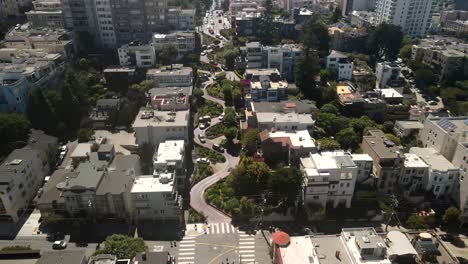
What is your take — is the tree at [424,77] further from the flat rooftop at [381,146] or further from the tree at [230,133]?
the tree at [230,133]

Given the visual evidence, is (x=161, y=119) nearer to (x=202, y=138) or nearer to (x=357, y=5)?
(x=202, y=138)

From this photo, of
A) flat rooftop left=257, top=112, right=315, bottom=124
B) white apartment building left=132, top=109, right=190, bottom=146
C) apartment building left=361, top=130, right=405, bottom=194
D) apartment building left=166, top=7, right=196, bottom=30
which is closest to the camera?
apartment building left=361, top=130, right=405, bottom=194

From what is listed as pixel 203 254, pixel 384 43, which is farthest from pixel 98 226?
pixel 384 43

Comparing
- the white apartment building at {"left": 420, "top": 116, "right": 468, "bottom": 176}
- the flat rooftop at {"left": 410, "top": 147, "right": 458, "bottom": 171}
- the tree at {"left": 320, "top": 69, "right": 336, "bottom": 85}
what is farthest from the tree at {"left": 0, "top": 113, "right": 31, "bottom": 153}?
the white apartment building at {"left": 420, "top": 116, "right": 468, "bottom": 176}

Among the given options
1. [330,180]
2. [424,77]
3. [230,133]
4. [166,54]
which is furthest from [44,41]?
[424,77]

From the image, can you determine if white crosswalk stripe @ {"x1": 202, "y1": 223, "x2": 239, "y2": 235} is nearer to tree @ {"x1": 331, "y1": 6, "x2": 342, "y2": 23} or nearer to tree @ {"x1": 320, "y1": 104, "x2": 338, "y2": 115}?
tree @ {"x1": 320, "y1": 104, "x2": 338, "y2": 115}

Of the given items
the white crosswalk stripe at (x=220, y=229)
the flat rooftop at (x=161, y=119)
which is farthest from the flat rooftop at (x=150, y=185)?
the flat rooftop at (x=161, y=119)

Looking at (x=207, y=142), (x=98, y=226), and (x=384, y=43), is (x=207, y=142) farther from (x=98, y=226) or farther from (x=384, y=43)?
(x=384, y=43)
